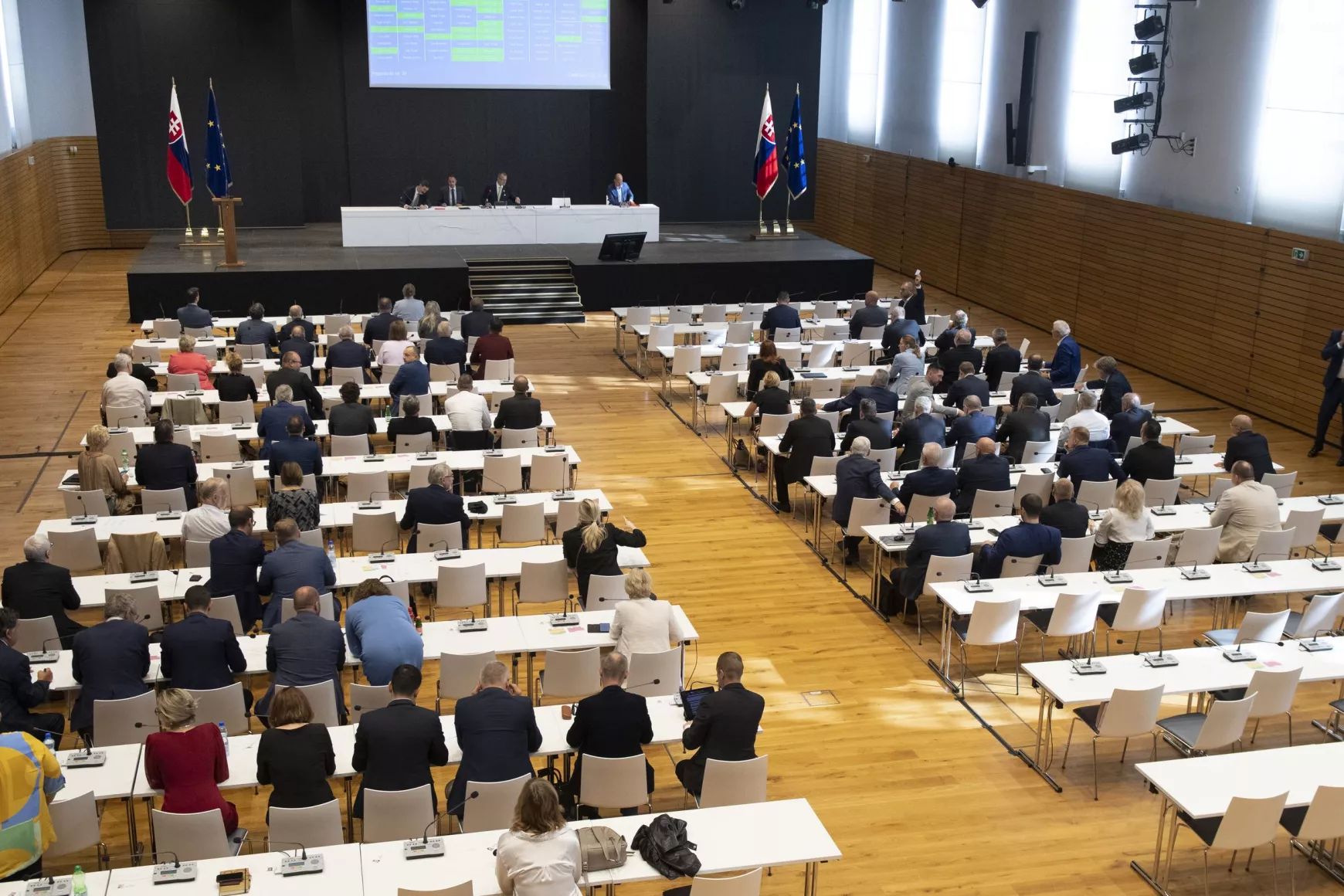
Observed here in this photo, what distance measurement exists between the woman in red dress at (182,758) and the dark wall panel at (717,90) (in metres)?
22.6

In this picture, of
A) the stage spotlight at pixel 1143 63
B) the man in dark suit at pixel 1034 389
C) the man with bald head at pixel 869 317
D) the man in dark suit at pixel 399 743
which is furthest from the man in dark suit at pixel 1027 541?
the stage spotlight at pixel 1143 63

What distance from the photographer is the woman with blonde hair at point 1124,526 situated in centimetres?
1001

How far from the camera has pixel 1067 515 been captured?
10.0 meters

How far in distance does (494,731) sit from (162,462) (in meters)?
5.74

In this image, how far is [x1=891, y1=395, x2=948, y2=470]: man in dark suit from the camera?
1223 centimetres

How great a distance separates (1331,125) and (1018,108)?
722 cm

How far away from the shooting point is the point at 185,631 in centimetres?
750

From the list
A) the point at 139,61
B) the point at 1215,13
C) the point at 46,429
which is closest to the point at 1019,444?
the point at 1215,13

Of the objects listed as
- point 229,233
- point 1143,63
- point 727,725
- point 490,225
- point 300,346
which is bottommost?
point 727,725

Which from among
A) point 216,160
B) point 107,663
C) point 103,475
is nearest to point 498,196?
point 216,160

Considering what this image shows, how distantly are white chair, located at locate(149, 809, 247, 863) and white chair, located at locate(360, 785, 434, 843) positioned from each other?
2.24ft

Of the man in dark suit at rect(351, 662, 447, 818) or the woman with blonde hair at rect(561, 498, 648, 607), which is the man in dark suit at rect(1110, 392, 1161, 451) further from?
the man in dark suit at rect(351, 662, 447, 818)

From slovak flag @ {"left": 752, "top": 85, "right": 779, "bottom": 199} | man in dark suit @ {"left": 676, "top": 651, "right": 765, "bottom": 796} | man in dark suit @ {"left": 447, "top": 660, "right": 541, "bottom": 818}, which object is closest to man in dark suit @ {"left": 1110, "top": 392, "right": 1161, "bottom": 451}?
man in dark suit @ {"left": 676, "top": 651, "right": 765, "bottom": 796}

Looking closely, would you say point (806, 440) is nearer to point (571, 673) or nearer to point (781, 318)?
point (571, 673)
